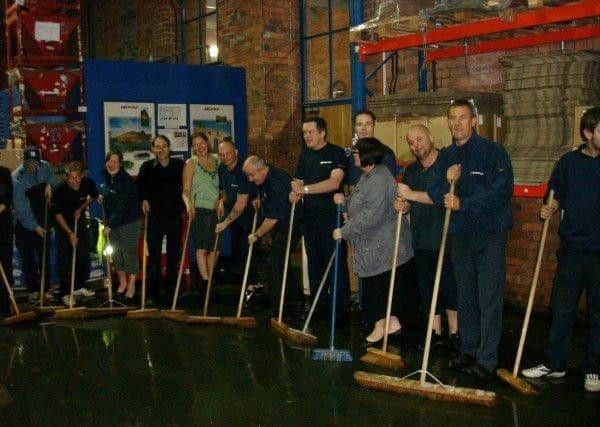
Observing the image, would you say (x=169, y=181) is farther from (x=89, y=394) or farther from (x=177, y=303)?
(x=89, y=394)

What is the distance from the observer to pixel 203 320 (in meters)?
7.91

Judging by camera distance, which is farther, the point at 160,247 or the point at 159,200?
the point at 160,247

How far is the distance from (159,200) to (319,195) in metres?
2.22

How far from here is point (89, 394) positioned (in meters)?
5.87

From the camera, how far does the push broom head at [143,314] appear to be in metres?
8.34

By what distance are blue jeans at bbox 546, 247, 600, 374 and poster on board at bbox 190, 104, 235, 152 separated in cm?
774

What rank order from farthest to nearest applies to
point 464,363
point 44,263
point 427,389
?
point 44,263 < point 464,363 < point 427,389

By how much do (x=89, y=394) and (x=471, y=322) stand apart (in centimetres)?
282

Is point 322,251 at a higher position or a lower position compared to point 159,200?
lower

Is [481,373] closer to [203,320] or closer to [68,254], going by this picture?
[203,320]

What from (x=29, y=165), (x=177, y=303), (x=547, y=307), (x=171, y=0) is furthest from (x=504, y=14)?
(x=171, y=0)

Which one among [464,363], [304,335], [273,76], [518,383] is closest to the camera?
[518,383]

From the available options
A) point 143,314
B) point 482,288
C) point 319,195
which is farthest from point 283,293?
point 482,288

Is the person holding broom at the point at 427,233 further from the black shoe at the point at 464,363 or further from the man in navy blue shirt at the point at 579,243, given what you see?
the man in navy blue shirt at the point at 579,243
